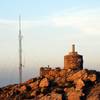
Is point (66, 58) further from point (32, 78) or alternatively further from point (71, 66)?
point (32, 78)

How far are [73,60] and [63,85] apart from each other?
24.1ft

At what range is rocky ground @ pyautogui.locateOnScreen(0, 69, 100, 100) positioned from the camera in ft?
266

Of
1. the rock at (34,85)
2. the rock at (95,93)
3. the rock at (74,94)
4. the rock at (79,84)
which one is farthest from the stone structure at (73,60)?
the rock at (74,94)

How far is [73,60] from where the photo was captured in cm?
9181

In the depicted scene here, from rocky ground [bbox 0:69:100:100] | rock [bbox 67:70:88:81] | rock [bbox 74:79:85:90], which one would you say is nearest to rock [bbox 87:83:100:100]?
rocky ground [bbox 0:69:100:100]

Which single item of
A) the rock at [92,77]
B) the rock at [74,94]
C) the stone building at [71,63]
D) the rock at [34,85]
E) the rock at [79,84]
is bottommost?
the rock at [74,94]

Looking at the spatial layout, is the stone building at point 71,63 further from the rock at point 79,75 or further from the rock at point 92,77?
the rock at point 92,77

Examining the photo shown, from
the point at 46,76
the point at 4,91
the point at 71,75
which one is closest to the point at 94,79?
the point at 71,75

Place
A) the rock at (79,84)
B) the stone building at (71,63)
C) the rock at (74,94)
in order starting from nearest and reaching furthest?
the rock at (74,94), the rock at (79,84), the stone building at (71,63)

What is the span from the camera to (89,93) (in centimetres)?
8131

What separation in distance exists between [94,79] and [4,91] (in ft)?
56.1

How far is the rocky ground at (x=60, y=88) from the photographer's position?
80938mm

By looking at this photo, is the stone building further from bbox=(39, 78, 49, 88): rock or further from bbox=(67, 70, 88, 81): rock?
bbox=(39, 78, 49, 88): rock

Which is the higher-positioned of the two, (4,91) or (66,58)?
(66,58)
